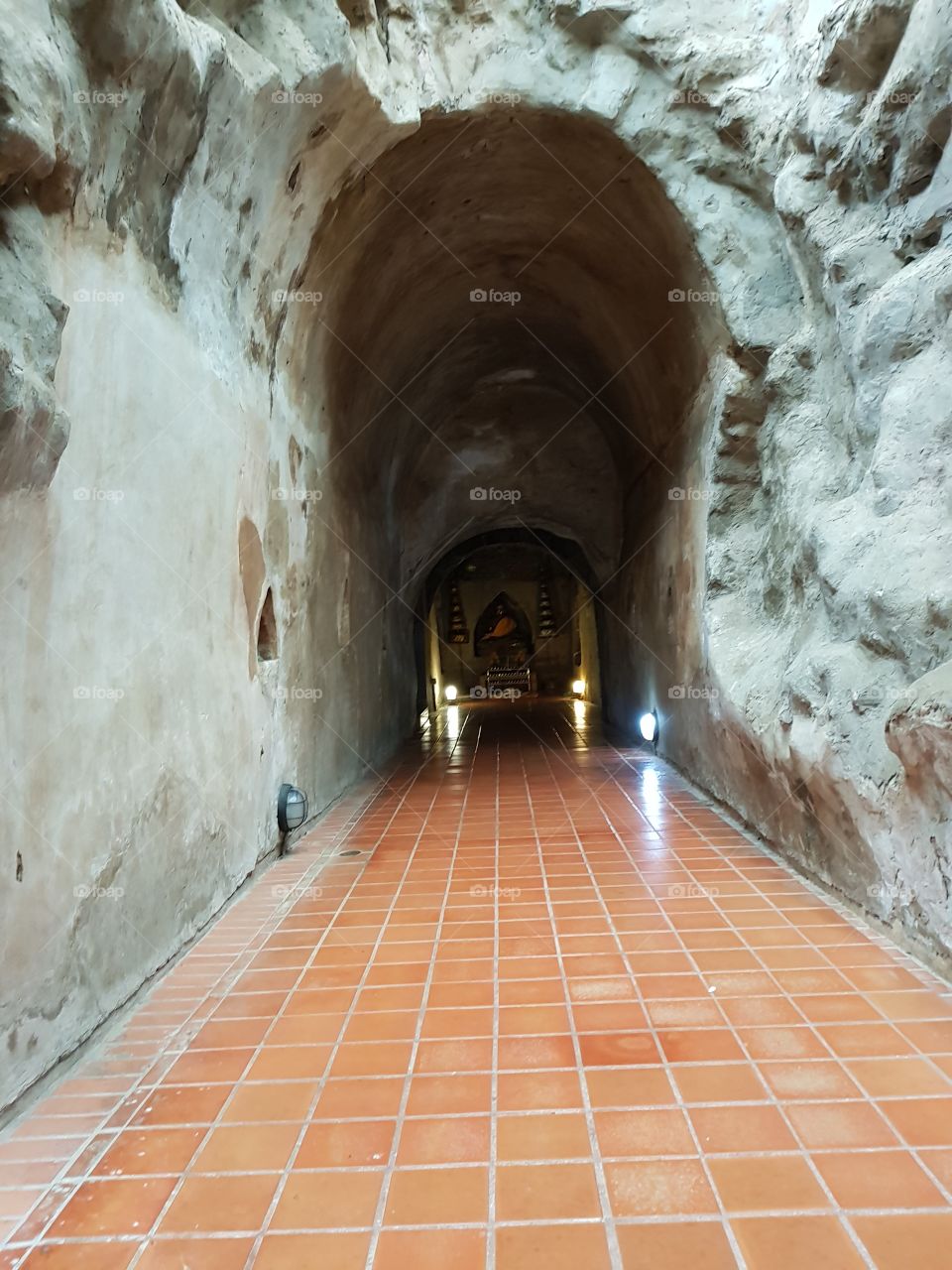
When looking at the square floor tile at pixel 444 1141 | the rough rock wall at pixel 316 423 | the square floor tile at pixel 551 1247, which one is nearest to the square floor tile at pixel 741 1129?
the square floor tile at pixel 551 1247

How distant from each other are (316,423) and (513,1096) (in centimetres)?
509

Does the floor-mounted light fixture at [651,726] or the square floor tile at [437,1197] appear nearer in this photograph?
the square floor tile at [437,1197]

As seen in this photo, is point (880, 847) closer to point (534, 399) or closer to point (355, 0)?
point (355, 0)

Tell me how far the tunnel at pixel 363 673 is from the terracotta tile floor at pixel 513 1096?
0.06 feet

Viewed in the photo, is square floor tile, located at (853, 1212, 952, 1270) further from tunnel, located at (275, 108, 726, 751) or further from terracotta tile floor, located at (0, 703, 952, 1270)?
tunnel, located at (275, 108, 726, 751)

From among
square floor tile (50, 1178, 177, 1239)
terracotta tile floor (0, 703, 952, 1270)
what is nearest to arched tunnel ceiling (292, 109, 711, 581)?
terracotta tile floor (0, 703, 952, 1270)

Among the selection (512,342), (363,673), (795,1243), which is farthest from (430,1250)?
(512,342)

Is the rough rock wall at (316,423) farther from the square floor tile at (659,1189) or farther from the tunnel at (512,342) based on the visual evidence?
the square floor tile at (659,1189)

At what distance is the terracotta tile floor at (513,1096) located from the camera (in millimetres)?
1883

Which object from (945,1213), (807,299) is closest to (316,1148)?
(945,1213)

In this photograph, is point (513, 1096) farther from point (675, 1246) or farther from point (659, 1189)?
point (675, 1246)

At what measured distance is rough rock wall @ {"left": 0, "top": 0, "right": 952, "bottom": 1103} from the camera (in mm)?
2639

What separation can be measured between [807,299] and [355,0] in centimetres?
309

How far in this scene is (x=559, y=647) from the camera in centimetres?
2166
